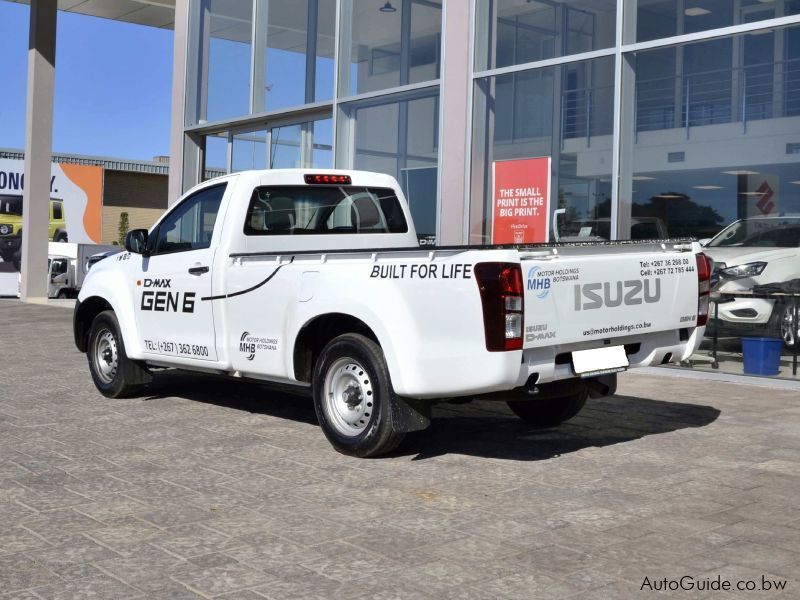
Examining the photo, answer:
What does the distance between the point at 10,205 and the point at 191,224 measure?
25.4m

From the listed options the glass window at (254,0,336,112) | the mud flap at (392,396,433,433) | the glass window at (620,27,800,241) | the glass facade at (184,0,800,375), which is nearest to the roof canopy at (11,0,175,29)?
the glass window at (254,0,336,112)

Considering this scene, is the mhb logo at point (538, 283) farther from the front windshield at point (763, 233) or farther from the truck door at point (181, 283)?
the front windshield at point (763, 233)

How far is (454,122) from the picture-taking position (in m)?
13.0

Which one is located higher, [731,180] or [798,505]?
[731,180]

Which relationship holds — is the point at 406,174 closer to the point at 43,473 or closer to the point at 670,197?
the point at 670,197

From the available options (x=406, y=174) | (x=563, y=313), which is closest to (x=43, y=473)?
(x=563, y=313)

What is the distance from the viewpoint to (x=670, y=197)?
10.9 meters

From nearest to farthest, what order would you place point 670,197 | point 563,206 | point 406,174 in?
point 670,197 < point 563,206 < point 406,174

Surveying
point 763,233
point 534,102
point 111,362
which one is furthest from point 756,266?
point 111,362

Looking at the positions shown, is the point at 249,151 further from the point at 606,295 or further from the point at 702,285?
the point at 606,295

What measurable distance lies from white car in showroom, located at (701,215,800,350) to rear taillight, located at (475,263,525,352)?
542 centimetres

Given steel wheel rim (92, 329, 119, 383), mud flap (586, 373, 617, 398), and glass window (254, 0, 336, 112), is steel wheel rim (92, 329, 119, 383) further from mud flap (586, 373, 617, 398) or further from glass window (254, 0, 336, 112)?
glass window (254, 0, 336, 112)

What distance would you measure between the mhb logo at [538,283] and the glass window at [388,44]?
8035 mm

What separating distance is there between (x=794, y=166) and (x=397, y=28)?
6.09 m
